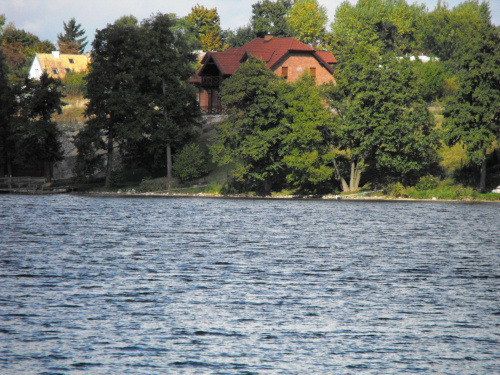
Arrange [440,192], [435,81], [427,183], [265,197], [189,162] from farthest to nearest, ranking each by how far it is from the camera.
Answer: [435,81], [189,162], [265,197], [427,183], [440,192]

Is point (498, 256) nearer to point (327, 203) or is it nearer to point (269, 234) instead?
point (269, 234)

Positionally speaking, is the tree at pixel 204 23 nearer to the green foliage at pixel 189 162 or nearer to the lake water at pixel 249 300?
the green foliage at pixel 189 162

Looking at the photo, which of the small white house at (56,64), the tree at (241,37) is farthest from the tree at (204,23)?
the small white house at (56,64)

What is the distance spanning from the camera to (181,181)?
81.7m

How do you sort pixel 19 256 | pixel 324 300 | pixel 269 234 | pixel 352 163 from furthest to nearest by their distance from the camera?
pixel 352 163 → pixel 269 234 → pixel 19 256 → pixel 324 300

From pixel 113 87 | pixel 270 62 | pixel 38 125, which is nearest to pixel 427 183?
pixel 270 62

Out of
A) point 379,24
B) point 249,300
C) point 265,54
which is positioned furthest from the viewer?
point 379,24

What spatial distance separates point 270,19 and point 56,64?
47.4 metres

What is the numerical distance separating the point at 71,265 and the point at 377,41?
108 metres

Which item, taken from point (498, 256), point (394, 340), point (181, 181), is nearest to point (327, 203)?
point (181, 181)

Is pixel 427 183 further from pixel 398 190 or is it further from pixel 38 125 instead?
pixel 38 125

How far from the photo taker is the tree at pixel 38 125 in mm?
79306

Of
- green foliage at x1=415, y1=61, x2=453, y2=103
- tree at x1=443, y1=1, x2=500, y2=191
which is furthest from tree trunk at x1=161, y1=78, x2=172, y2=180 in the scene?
green foliage at x1=415, y1=61, x2=453, y2=103

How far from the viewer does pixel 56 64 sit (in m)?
147
